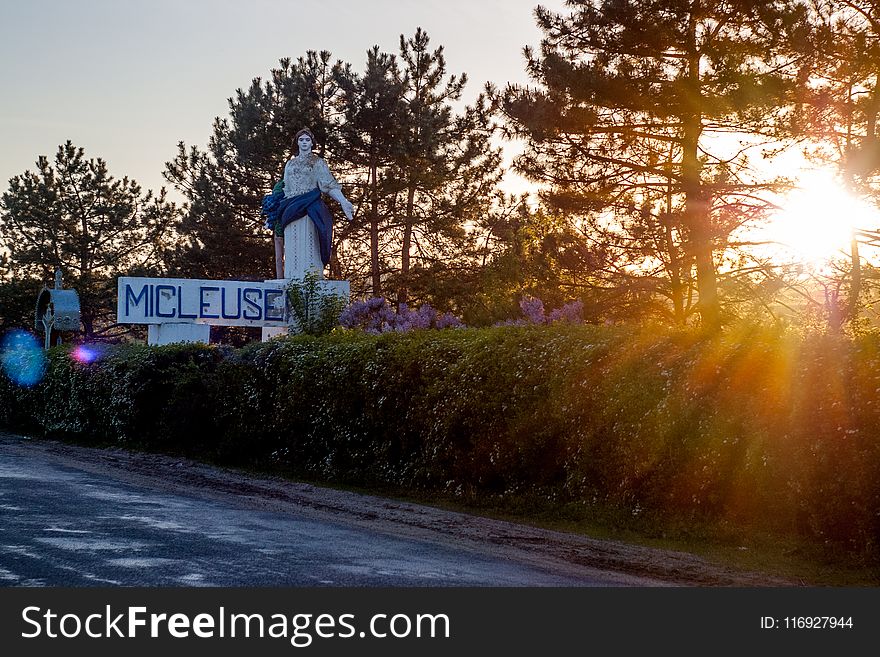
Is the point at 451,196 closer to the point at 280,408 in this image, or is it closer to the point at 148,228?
the point at 148,228

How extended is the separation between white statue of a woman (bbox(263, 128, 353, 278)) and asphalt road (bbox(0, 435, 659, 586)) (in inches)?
644

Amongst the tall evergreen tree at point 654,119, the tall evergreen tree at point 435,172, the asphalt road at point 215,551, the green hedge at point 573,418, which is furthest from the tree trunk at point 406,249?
the asphalt road at point 215,551

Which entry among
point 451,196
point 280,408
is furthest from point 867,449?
point 451,196

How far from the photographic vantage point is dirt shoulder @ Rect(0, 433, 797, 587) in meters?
9.42

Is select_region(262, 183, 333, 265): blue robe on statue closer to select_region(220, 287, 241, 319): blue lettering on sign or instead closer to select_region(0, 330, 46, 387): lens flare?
select_region(220, 287, 241, 319): blue lettering on sign

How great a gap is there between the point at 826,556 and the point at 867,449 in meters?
0.98

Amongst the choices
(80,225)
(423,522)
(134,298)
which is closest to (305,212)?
(134,298)

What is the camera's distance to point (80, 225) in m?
69.9

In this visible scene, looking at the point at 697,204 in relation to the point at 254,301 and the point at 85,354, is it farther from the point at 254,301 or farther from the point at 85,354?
the point at 85,354

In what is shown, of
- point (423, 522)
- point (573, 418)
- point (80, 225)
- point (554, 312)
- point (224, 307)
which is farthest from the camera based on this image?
point (80, 225)

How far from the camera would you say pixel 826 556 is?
9.78 metres

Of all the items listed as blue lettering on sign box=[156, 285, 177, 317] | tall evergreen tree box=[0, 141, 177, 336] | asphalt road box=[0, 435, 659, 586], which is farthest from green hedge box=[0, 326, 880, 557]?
tall evergreen tree box=[0, 141, 177, 336]

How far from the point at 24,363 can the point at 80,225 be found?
143 feet

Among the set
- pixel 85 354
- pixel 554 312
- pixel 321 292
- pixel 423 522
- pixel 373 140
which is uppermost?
pixel 373 140
